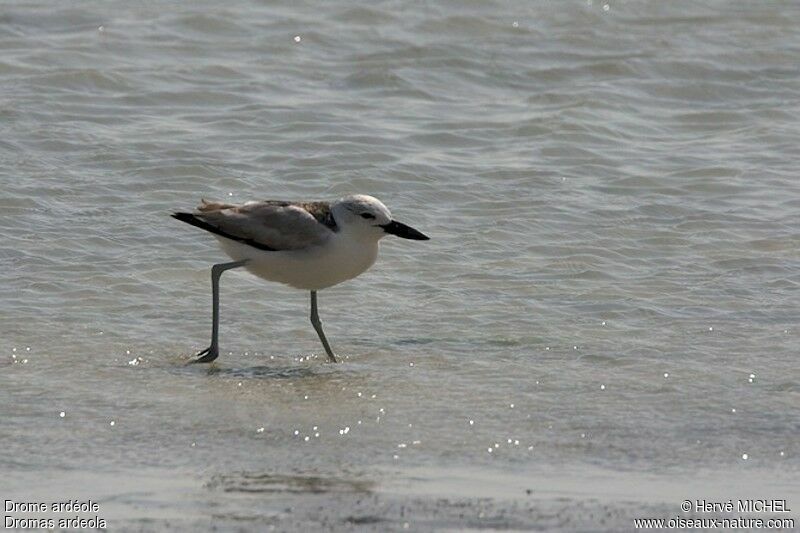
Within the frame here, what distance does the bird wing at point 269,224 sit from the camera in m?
8.67

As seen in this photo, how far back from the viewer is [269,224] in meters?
8.73

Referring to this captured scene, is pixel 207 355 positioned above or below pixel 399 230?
below

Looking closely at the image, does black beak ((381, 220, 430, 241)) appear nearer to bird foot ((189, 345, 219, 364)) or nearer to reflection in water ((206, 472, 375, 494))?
bird foot ((189, 345, 219, 364))

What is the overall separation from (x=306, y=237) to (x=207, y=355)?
0.87 m

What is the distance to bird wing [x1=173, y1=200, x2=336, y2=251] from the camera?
→ 867cm

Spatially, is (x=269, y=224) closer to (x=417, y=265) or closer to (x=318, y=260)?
(x=318, y=260)

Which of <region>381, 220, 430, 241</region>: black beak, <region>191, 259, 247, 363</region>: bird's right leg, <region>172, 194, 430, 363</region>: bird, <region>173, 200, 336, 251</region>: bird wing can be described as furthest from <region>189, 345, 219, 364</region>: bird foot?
<region>381, 220, 430, 241</region>: black beak

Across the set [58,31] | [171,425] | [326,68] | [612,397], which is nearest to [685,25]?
[326,68]

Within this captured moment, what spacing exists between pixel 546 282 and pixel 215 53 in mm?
7030

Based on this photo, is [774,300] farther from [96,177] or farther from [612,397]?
[96,177]

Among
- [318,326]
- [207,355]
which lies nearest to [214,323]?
[207,355]

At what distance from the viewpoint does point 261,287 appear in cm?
988

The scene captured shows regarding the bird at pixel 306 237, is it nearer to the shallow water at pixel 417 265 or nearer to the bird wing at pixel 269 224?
the bird wing at pixel 269 224

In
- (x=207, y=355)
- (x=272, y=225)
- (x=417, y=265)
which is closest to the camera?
(x=207, y=355)
